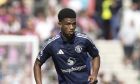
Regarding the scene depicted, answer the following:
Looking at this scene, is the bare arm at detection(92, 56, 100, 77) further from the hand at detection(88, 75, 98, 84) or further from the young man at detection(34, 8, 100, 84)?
the hand at detection(88, 75, 98, 84)

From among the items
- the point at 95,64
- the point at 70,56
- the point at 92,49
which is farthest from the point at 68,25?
the point at 95,64

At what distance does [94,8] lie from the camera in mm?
20656

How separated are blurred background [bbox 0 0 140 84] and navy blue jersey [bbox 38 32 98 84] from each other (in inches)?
261

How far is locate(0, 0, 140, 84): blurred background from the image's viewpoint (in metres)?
18.3

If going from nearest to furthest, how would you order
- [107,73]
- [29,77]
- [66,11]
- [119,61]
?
1. [66,11]
2. [29,77]
3. [107,73]
4. [119,61]

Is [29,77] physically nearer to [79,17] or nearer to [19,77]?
[19,77]

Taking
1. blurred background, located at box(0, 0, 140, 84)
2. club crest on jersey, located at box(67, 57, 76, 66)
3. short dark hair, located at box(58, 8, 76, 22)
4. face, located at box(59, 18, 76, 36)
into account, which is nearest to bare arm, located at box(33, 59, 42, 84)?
club crest on jersey, located at box(67, 57, 76, 66)

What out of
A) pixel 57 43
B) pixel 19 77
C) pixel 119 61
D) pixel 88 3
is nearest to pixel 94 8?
pixel 88 3

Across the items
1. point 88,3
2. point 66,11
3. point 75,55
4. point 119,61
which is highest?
point 66,11

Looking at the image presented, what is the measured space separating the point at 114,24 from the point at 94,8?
0.88 m

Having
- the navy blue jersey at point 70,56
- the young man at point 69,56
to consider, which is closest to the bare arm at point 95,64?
the young man at point 69,56

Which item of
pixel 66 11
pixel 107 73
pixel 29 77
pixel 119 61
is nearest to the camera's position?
pixel 66 11

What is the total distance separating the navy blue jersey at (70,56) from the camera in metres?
9.89

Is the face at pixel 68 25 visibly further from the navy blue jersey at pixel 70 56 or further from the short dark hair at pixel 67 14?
the navy blue jersey at pixel 70 56
